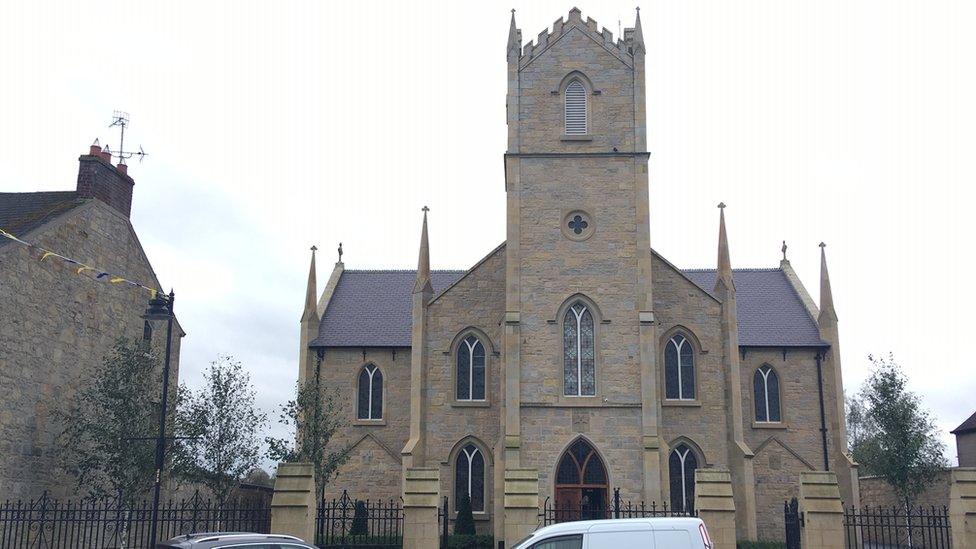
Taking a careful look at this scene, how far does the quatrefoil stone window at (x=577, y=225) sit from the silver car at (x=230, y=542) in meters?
19.1

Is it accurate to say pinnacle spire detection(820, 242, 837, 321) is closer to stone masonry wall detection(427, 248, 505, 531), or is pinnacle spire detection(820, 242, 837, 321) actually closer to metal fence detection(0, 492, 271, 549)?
stone masonry wall detection(427, 248, 505, 531)

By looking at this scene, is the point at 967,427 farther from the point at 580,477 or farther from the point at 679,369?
the point at 580,477

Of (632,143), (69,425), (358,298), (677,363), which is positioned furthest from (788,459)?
(69,425)

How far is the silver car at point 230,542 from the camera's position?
13117mm

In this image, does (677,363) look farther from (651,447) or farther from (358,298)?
(358,298)

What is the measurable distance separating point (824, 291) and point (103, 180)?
94.3 ft

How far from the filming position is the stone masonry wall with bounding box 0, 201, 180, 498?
23.4m

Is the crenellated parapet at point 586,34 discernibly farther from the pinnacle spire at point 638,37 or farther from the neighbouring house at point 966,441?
the neighbouring house at point 966,441

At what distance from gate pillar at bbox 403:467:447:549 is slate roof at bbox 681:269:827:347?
63.4ft

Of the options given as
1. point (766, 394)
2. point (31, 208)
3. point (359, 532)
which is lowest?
point (359, 532)

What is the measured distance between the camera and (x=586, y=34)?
33.1 metres

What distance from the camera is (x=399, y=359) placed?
37750 mm

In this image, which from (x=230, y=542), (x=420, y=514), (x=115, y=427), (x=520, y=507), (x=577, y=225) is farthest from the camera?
(x=577, y=225)

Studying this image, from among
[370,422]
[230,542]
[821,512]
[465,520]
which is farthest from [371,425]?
[230,542]
